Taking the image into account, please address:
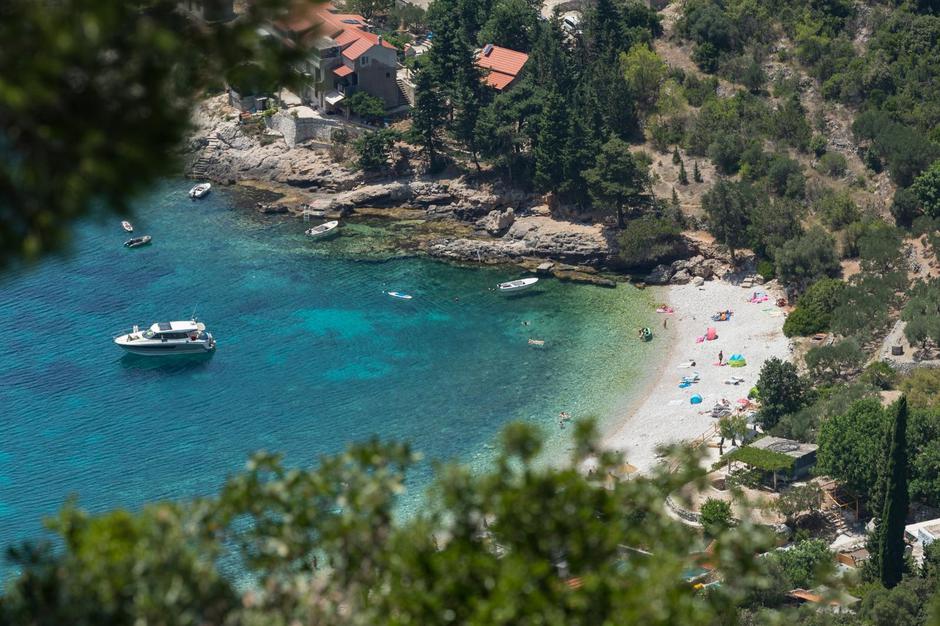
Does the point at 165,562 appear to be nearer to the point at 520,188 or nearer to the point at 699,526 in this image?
the point at 699,526

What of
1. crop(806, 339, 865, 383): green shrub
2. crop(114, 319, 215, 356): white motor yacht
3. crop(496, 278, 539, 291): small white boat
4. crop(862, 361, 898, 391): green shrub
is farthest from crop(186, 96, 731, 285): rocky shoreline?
crop(862, 361, 898, 391): green shrub

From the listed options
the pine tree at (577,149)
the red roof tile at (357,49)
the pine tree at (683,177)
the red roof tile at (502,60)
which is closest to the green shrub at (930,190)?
the pine tree at (683,177)

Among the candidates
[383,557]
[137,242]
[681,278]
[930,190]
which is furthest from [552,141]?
[383,557]

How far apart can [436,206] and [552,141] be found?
9.36 meters

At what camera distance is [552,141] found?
70.2 meters

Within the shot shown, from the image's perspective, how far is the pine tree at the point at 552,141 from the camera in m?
70.0

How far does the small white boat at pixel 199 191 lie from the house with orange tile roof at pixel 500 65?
62.0 ft

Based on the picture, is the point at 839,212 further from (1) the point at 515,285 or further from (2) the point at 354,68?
(2) the point at 354,68

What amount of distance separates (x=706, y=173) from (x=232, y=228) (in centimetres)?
2818

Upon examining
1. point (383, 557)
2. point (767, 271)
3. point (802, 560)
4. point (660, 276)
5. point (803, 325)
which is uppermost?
point (383, 557)

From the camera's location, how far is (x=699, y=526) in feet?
149

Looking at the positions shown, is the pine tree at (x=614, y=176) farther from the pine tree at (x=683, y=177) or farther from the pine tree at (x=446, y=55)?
the pine tree at (x=446, y=55)

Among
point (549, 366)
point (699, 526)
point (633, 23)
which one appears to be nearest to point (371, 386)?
point (549, 366)

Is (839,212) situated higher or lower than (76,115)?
lower
